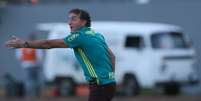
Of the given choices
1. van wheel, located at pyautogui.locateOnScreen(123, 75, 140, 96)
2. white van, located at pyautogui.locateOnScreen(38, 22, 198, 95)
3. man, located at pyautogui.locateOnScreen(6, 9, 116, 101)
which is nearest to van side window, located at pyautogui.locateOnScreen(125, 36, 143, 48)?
white van, located at pyautogui.locateOnScreen(38, 22, 198, 95)

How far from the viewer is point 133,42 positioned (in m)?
23.8

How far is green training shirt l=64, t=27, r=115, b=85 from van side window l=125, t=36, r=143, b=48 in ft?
46.5

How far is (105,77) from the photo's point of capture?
30.8ft

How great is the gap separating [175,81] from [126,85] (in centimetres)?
130

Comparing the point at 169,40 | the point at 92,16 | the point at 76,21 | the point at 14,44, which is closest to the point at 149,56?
the point at 169,40

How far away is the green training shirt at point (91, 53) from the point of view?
9289 millimetres

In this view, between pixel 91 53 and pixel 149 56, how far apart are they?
46.2 feet

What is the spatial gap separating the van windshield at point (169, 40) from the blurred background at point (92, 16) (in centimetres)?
43

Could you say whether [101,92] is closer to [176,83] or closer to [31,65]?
[31,65]

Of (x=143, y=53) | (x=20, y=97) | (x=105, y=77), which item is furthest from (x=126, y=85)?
(x=105, y=77)

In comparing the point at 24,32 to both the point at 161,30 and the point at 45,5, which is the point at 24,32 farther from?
the point at 161,30

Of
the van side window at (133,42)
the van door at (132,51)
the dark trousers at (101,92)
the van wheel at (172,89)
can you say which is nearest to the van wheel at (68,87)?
the van door at (132,51)

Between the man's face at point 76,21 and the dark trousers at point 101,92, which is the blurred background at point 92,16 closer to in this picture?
the dark trousers at point 101,92

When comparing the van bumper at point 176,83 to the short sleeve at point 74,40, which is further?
the van bumper at point 176,83
